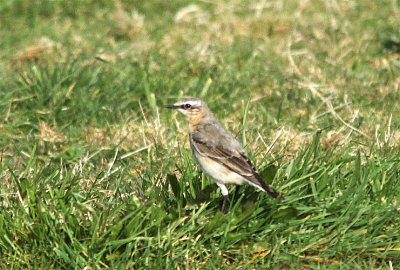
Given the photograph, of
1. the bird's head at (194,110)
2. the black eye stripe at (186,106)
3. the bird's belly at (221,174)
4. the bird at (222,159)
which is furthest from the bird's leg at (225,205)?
the black eye stripe at (186,106)

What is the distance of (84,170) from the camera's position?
6922mm

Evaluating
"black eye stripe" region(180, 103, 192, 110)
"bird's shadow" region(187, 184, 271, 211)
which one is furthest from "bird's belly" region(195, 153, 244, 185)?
"black eye stripe" region(180, 103, 192, 110)

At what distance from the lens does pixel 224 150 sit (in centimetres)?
630

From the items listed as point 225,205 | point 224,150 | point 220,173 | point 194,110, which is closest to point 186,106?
point 194,110

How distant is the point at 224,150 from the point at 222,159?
15cm

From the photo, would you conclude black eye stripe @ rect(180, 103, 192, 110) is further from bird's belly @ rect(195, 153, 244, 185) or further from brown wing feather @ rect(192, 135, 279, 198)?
bird's belly @ rect(195, 153, 244, 185)

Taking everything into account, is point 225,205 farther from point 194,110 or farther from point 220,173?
point 194,110

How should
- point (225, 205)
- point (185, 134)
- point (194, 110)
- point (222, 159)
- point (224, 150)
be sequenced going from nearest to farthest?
point (225, 205) < point (222, 159) < point (224, 150) < point (194, 110) < point (185, 134)

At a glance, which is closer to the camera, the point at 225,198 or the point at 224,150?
the point at 225,198

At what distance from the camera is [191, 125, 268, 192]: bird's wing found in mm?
5926

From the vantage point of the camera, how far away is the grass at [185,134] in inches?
221

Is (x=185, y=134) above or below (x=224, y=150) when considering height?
below

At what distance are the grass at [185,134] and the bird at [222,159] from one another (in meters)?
0.13

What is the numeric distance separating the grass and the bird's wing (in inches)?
7.0
